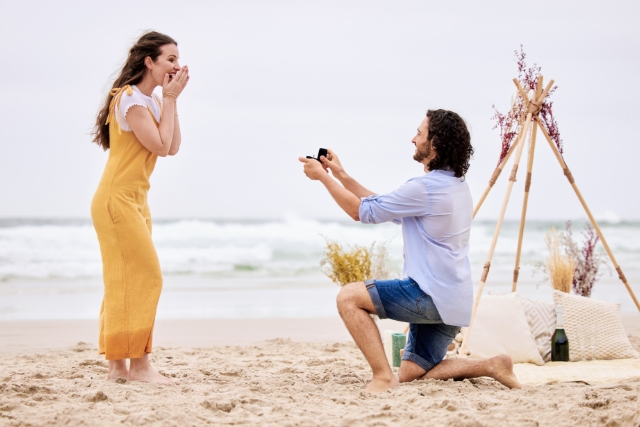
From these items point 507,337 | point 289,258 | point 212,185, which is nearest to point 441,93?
point 289,258

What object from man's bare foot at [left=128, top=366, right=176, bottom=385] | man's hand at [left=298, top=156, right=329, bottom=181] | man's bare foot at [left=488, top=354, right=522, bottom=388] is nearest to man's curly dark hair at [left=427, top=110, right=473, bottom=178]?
man's hand at [left=298, top=156, right=329, bottom=181]

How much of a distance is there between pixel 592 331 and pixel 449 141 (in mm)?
2067

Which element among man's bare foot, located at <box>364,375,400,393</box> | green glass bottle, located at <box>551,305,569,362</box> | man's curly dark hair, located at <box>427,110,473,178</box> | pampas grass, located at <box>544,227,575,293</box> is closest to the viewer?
man's bare foot, located at <box>364,375,400,393</box>

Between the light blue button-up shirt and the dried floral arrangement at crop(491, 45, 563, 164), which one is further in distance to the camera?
the dried floral arrangement at crop(491, 45, 563, 164)

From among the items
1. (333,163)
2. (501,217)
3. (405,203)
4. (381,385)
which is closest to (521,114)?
(501,217)

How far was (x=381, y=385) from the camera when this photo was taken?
3125mm

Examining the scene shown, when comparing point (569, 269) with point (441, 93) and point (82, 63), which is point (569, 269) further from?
point (82, 63)

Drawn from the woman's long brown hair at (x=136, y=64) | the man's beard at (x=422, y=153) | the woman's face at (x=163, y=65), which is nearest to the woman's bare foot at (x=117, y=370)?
the woman's long brown hair at (x=136, y=64)

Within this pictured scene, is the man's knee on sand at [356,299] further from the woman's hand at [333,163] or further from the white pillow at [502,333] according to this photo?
the white pillow at [502,333]

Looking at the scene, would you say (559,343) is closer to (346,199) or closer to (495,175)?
(495,175)

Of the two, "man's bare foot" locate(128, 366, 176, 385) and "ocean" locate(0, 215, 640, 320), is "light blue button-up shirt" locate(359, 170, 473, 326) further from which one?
"ocean" locate(0, 215, 640, 320)

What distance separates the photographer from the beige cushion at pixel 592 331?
14.7 feet

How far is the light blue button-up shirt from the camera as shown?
312cm

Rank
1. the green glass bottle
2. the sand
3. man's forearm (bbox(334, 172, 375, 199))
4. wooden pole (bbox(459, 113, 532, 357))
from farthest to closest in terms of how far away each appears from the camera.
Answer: the green glass bottle, wooden pole (bbox(459, 113, 532, 357)), man's forearm (bbox(334, 172, 375, 199)), the sand
